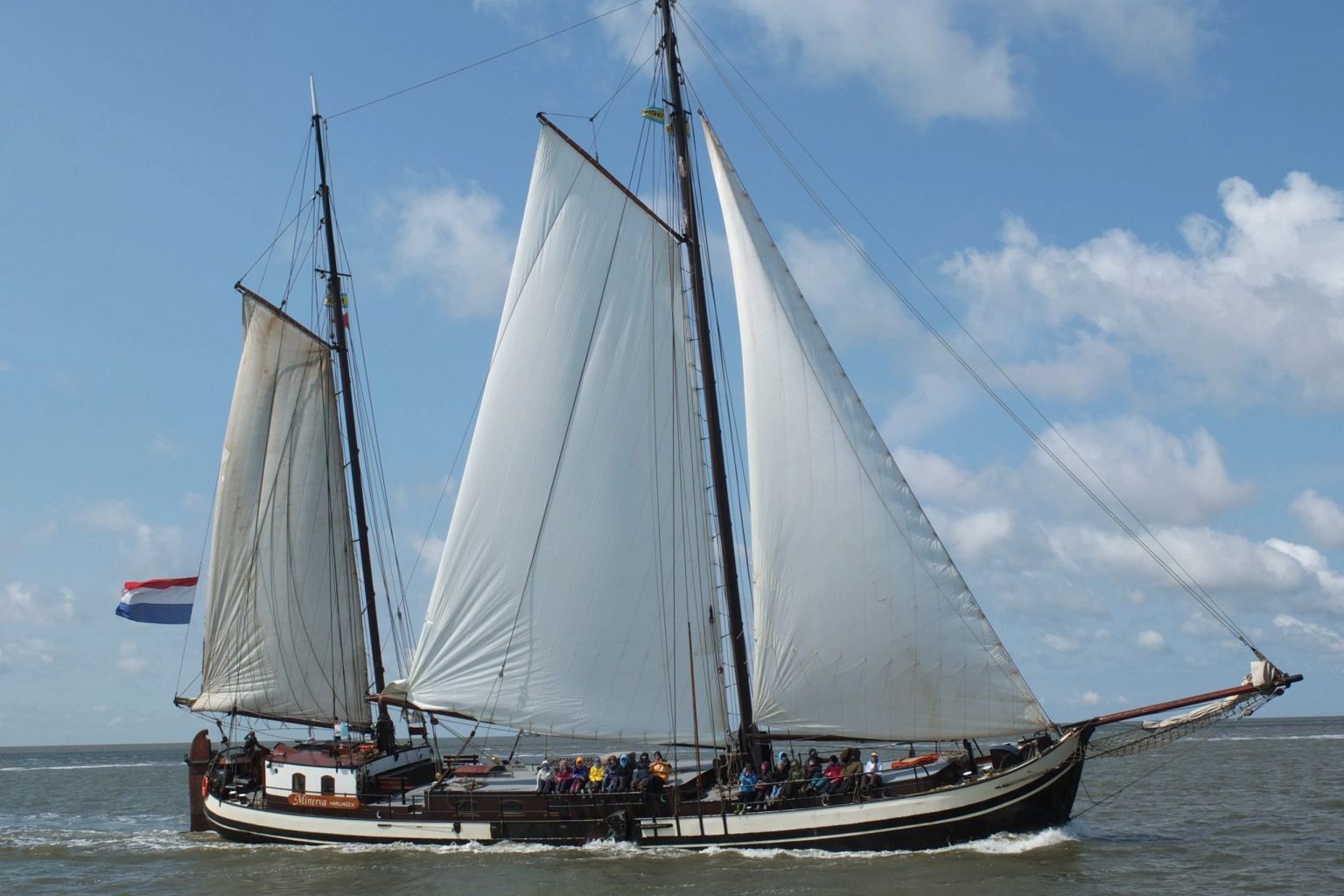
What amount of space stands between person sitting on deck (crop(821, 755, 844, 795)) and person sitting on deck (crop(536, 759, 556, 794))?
7.81 m

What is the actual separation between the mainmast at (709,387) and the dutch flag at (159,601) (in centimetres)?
2738

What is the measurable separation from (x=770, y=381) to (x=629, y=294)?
5600mm

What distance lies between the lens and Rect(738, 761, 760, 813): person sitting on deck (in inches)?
1253

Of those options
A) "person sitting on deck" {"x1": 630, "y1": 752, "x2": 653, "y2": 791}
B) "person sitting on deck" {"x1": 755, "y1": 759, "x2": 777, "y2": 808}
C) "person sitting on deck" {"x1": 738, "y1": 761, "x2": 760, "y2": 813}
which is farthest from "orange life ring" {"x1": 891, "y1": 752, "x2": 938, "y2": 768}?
"person sitting on deck" {"x1": 630, "y1": 752, "x2": 653, "y2": 791}

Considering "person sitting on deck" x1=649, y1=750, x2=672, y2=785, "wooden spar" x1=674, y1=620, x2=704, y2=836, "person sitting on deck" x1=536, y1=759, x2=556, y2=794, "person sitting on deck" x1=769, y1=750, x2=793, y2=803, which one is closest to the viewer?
"person sitting on deck" x1=769, y1=750, x2=793, y2=803

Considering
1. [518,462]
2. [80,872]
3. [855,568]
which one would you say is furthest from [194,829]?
[855,568]

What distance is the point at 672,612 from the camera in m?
34.9

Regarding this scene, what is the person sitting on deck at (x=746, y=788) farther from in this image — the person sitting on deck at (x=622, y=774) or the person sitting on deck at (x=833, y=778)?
the person sitting on deck at (x=622, y=774)

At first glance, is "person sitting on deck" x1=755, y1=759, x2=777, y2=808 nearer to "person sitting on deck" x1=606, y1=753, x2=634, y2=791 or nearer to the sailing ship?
the sailing ship

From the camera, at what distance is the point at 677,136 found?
36750 millimetres

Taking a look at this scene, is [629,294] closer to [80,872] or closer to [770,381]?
[770,381]

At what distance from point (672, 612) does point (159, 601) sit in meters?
27.1

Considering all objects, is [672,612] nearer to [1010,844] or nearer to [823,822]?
[823,822]

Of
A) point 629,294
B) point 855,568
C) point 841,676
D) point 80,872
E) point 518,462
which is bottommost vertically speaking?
point 80,872
